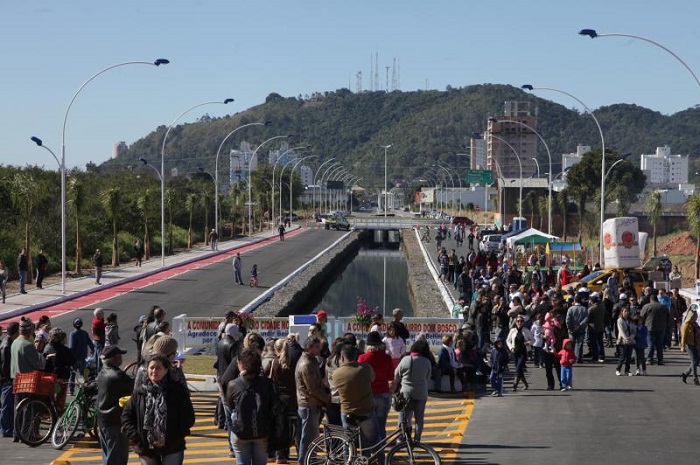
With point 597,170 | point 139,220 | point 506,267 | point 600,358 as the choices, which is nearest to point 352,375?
point 600,358

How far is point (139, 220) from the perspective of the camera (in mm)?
69938

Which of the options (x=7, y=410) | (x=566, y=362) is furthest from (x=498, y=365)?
(x=7, y=410)

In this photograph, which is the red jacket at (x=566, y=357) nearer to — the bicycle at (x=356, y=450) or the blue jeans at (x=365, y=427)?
the bicycle at (x=356, y=450)

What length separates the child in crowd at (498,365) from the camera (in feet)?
59.0

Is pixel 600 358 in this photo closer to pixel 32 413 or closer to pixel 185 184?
pixel 32 413

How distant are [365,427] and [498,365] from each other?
7.44 meters

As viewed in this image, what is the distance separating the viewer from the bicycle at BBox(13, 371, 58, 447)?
1372 centimetres

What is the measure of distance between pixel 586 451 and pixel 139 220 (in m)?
59.4

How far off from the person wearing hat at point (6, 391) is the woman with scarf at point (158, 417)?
6388 mm

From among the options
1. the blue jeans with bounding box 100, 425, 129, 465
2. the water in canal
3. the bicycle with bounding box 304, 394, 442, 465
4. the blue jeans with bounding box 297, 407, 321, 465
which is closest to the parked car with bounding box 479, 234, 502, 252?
the water in canal

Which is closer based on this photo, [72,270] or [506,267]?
[506,267]

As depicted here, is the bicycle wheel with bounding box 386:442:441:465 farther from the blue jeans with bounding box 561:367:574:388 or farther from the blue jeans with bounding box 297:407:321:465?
the blue jeans with bounding box 561:367:574:388

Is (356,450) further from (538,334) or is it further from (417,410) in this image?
(538,334)

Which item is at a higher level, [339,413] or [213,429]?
[339,413]
